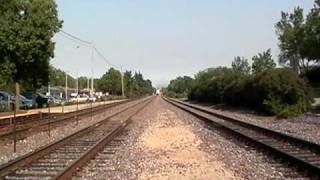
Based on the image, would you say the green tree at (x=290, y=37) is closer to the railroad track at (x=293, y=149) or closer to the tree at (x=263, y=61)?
the tree at (x=263, y=61)

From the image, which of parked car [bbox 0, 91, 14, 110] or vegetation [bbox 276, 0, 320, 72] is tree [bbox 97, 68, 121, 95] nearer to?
vegetation [bbox 276, 0, 320, 72]

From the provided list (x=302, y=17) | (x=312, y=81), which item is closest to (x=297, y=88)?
(x=312, y=81)

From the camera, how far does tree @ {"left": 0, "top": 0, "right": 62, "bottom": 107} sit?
39750 mm

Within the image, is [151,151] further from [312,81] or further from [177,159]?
[312,81]

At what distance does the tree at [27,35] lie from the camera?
39750mm

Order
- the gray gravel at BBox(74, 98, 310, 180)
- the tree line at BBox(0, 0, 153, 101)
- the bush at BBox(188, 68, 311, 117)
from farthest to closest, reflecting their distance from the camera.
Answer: the bush at BBox(188, 68, 311, 117), the tree line at BBox(0, 0, 153, 101), the gray gravel at BBox(74, 98, 310, 180)

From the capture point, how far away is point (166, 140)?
2239cm

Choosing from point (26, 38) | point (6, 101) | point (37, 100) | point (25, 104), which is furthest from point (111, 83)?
point (26, 38)

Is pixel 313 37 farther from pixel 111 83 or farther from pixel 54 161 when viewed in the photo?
pixel 111 83

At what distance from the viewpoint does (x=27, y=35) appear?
40.3m

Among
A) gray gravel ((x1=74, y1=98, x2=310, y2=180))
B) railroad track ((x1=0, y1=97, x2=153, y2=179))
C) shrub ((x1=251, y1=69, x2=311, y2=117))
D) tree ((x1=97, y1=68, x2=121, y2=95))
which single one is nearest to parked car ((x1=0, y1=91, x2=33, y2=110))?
shrub ((x1=251, y1=69, x2=311, y2=117))

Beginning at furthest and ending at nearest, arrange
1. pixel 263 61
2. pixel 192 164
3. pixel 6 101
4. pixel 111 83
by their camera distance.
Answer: pixel 111 83, pixel 263 61, pixel 6 101, pixel 192 164

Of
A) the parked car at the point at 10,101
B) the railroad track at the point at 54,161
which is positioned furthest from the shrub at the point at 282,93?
the railroad track at the point at 54,161

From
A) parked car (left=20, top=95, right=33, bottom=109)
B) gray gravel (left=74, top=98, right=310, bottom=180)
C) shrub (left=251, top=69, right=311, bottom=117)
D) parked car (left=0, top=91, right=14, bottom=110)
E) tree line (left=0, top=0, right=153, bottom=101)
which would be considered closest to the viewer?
gray gravel (left=74, top=98, right=310, bottom=180)
